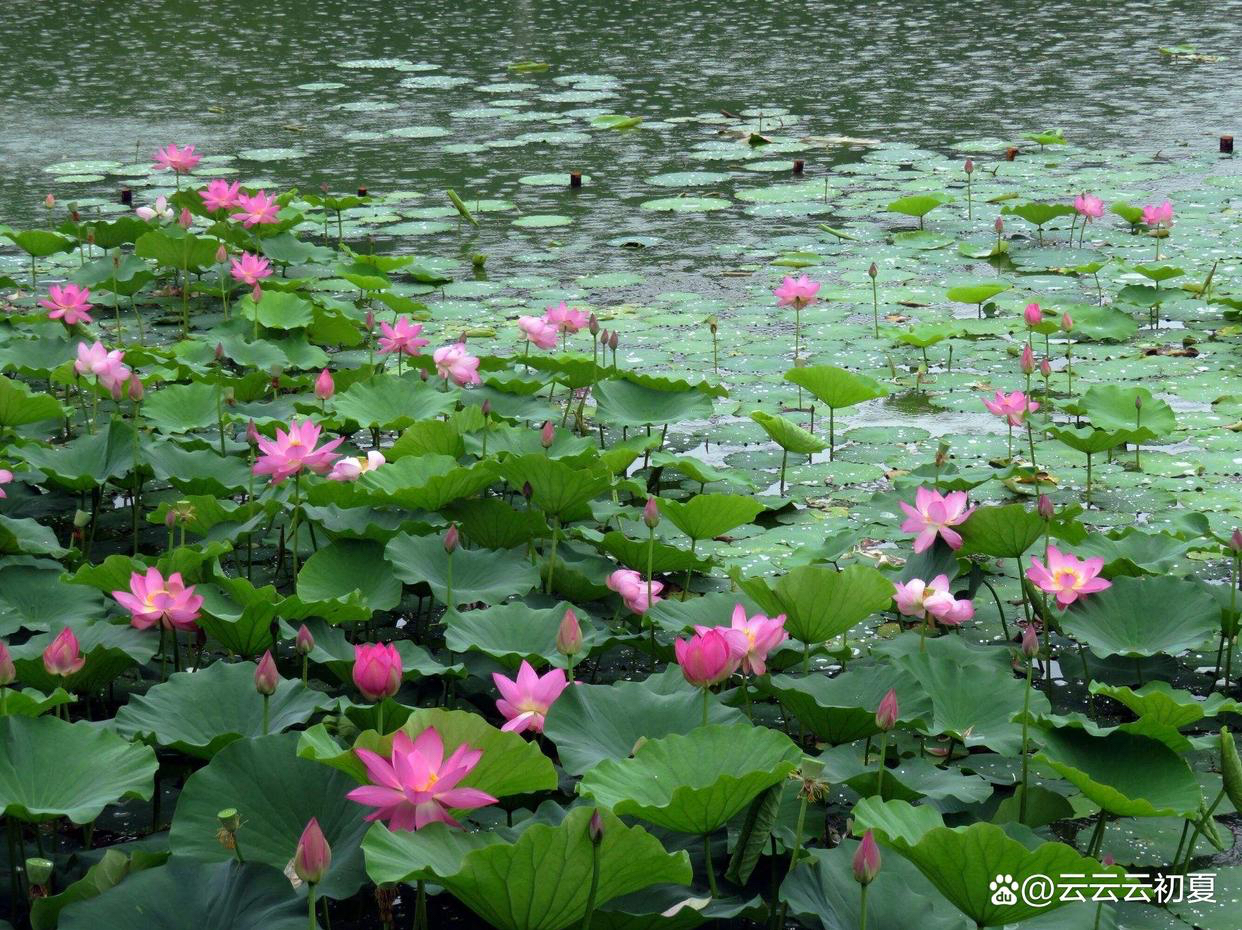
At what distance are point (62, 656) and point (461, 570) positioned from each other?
65cm

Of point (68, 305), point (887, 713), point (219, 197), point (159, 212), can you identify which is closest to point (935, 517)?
point (887, 713)

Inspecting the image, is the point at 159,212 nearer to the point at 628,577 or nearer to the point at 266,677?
the point at 628,577

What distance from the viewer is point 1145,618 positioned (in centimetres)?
202

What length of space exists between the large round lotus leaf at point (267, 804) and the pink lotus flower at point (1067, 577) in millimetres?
1034

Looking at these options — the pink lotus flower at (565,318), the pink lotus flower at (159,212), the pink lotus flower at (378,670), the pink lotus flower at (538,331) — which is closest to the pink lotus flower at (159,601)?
the pink lotus flower at (378,670)

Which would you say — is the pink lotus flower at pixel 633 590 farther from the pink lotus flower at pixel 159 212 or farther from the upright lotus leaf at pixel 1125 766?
the pink lotus flower at pixel 159 212

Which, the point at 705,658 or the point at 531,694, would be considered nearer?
the point at 705,658

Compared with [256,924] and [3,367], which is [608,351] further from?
[256,924]

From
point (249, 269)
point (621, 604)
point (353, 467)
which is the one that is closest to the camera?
point (621, 604)

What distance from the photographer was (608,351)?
3.78 m

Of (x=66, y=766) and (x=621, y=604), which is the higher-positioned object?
(x=66, y=766)

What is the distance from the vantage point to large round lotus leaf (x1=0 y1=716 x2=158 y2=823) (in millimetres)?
1479

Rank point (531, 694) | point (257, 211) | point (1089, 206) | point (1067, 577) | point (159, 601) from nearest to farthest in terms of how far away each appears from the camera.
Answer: point (531, 694) → point (159, 601) → point (1067, 577) → point (257, 211) → point (1089, 206)

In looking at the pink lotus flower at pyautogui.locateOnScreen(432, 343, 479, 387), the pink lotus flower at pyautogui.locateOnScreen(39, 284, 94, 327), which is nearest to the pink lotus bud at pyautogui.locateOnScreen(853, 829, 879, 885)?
the pink lotus flower at pyautogui.locateOnScreen(432, 343, 479, 387)
